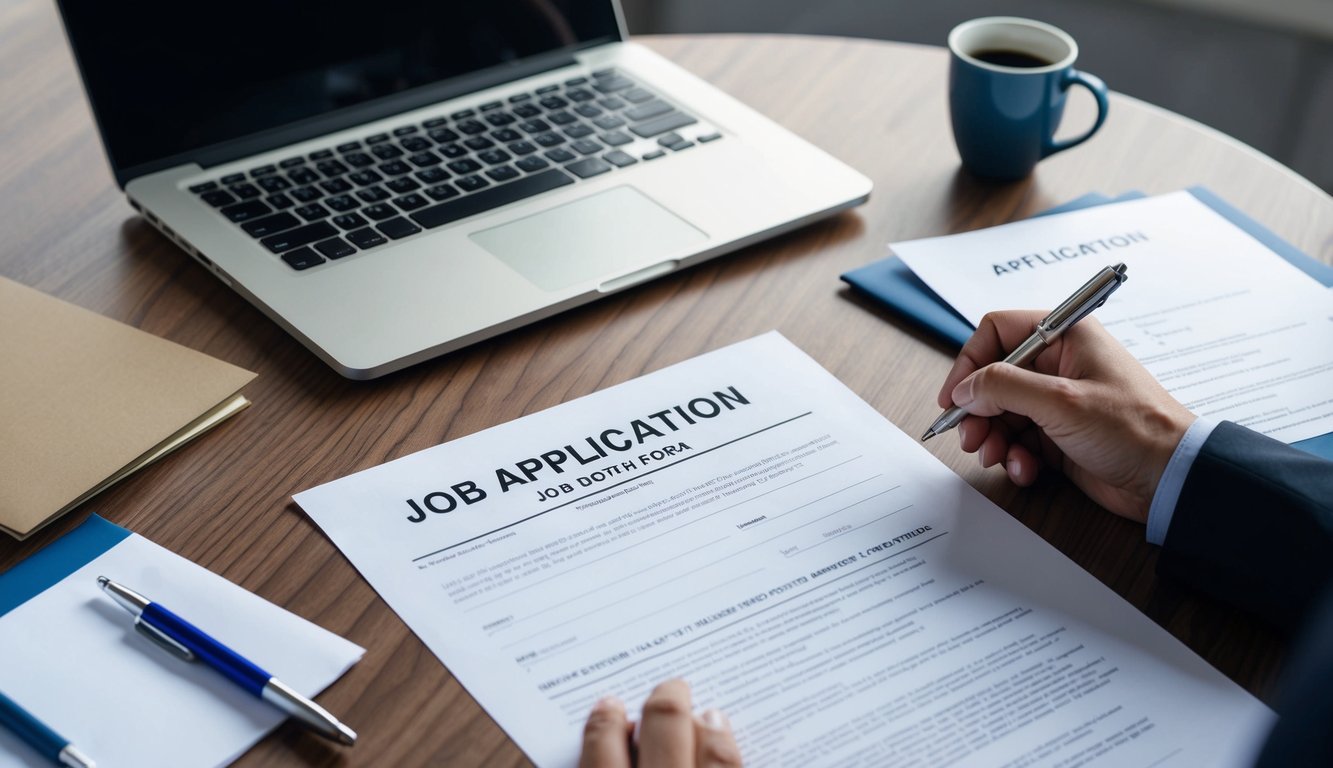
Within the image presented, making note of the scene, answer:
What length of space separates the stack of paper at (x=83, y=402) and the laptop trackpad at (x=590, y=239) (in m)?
0.23

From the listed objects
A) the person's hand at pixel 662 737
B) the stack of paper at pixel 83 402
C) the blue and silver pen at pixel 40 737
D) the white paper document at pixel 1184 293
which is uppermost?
the stack of paper at pixel 83 402

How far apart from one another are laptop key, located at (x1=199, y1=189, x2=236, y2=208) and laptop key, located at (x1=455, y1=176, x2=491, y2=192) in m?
0.18

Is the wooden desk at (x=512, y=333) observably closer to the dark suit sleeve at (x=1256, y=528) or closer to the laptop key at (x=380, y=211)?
the dark suit sleeve at (x=1256, y=528)

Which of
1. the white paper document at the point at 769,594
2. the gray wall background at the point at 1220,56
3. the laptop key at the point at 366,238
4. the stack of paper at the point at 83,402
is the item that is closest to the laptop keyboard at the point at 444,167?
the laptop key at the point at 366,238

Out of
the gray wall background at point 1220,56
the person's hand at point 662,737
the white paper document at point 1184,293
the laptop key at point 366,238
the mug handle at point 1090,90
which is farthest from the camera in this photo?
the gray wall background at point 1220,56

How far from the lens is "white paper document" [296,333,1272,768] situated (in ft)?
1.90

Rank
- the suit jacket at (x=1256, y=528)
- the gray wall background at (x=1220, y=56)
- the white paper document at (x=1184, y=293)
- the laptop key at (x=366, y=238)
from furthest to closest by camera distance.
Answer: the gray wall background at (x=1220, y=56) < the laptop key at (x=366, y=238) < the white paper document at (x=1184, y=293) < the suit jacket at (x=1256, y=528)

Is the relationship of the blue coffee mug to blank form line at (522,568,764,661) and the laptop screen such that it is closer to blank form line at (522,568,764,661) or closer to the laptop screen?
the laptop screen

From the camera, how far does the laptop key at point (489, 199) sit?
3.08 feet

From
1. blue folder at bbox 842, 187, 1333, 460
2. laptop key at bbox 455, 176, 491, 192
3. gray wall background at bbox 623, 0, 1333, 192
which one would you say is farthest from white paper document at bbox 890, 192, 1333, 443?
gray wall background at bbox 623, 0, 1333, 192

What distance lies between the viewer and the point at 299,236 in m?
0.90

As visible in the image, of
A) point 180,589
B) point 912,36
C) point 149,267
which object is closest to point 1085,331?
point 180,589

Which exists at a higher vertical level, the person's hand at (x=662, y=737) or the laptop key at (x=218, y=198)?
the laptop key at (x=218, y=198)

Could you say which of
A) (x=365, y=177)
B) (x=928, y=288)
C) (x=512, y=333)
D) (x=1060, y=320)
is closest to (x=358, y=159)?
(x=365, y=177)
